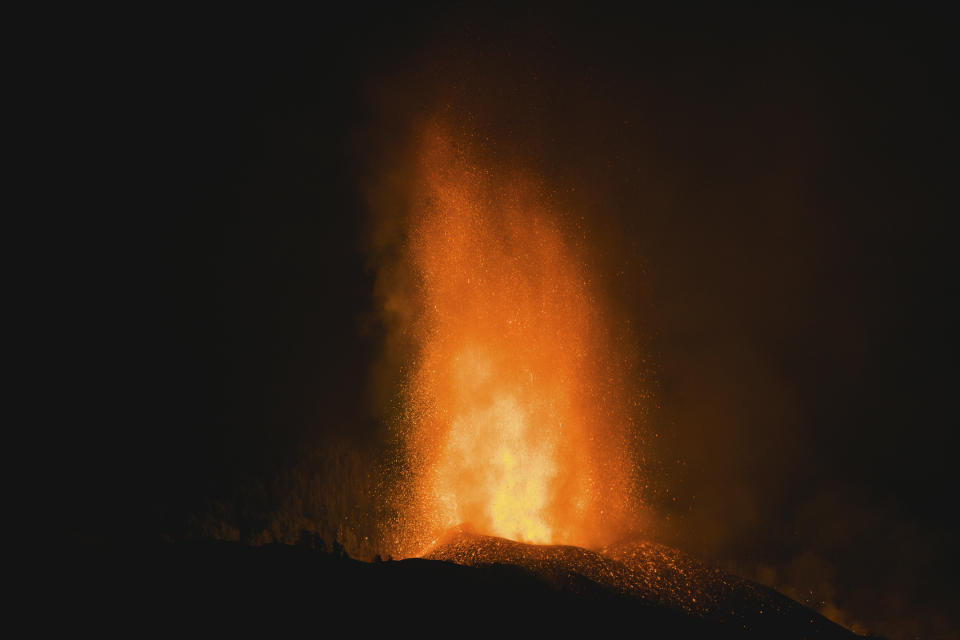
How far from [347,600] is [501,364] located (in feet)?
15.2

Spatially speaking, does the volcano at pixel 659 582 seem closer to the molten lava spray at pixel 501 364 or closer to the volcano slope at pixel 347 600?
the volcano slope at pixel 347 600

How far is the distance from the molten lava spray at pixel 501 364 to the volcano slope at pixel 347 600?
8.54 ft

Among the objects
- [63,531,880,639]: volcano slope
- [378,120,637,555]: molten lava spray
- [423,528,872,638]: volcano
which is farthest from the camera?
[378,120,637,555]: molten lava spray

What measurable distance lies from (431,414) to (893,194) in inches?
358

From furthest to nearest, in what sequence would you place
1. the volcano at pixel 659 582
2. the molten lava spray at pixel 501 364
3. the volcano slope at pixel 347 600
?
the molten lava spray at pixel 501 364, the volcano at pixel 659 582, the volcano slope at pixel 347 600

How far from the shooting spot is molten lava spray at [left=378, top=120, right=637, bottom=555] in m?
7.42

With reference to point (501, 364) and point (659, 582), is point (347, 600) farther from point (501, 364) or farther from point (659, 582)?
point (501, 364)

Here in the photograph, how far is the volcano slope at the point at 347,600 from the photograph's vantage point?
10.5ft

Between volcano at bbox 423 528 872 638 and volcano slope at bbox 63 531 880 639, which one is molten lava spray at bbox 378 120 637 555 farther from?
volcano slope at bbox 63 531 880 639

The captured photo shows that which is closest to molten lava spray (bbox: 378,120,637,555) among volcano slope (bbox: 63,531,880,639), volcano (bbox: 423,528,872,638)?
volcano (bbox: 423,528,872,638)

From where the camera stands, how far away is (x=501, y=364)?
7852 mm

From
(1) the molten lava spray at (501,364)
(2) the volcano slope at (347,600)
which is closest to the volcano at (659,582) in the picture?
(2) the volcano slope at (347,600)

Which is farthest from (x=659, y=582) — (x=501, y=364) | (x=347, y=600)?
(x=501, y=364)

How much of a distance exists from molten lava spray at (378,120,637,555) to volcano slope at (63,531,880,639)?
260cm
